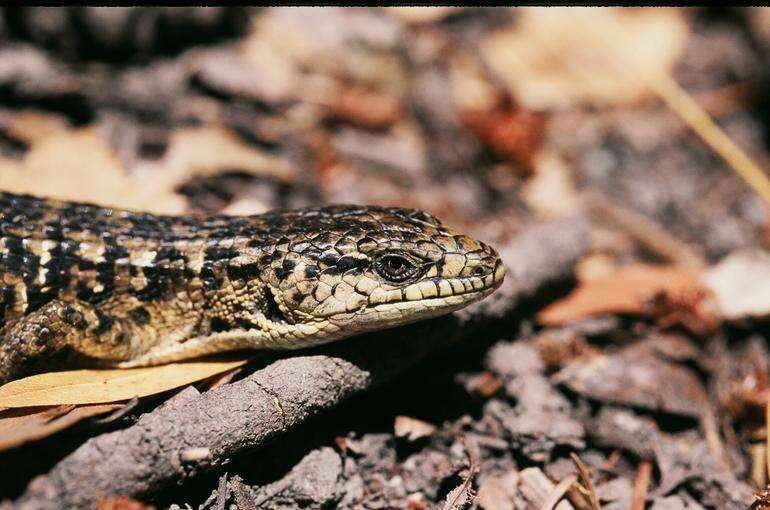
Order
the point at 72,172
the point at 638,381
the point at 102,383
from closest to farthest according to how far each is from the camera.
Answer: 1. the point at 102,383
2. the point at 638,381
3. the point at 72,172

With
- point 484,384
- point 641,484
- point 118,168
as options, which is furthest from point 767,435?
point 118,168

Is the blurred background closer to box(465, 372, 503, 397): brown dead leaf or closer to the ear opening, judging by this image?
box(465, 372, 503, 397): brown dead leaf

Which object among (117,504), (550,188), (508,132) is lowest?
(117,504)

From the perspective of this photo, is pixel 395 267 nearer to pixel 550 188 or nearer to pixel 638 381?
pixel 638 381

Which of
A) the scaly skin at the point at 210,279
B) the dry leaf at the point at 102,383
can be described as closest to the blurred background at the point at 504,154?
the dry leaf at the point at 102,383

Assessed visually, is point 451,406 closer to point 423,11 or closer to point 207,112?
point 207,112

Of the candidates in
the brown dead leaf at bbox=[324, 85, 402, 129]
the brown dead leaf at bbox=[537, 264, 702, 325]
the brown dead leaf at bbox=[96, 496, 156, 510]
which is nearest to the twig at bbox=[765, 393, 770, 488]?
the brown dead leaf at bbox=[537, 264, 702, 325]
